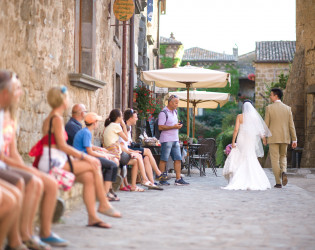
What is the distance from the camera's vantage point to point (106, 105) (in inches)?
461

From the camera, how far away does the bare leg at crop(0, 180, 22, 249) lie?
381 centimetres

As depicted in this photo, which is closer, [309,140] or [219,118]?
[309,140]

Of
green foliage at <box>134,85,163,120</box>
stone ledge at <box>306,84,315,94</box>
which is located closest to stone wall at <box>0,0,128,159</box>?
green foliage at <box>134,85,163,120</box>

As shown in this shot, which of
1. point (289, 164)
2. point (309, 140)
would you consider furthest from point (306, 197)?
point (289, 164)

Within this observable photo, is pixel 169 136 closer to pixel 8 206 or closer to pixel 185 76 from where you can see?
pixel 185 76

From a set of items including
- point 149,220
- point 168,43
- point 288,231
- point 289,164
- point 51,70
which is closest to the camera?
point 288,231

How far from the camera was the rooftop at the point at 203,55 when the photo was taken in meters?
62.8

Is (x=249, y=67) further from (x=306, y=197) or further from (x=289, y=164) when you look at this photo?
(x=306, y=197)

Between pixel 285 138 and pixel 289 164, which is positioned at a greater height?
pixel 285 138

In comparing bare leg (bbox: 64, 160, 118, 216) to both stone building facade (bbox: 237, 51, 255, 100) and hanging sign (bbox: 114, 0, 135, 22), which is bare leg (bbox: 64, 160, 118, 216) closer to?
hanging sign (bbox: 114, 0, 135, 22)

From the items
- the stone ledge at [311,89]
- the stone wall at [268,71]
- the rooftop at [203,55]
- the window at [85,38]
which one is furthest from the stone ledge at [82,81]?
the rooftop at [203,55]

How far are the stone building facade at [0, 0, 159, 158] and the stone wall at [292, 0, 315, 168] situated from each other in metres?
9.93

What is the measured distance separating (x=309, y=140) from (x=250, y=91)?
37.0 meters

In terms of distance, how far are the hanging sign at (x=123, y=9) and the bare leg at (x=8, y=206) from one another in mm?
8909
